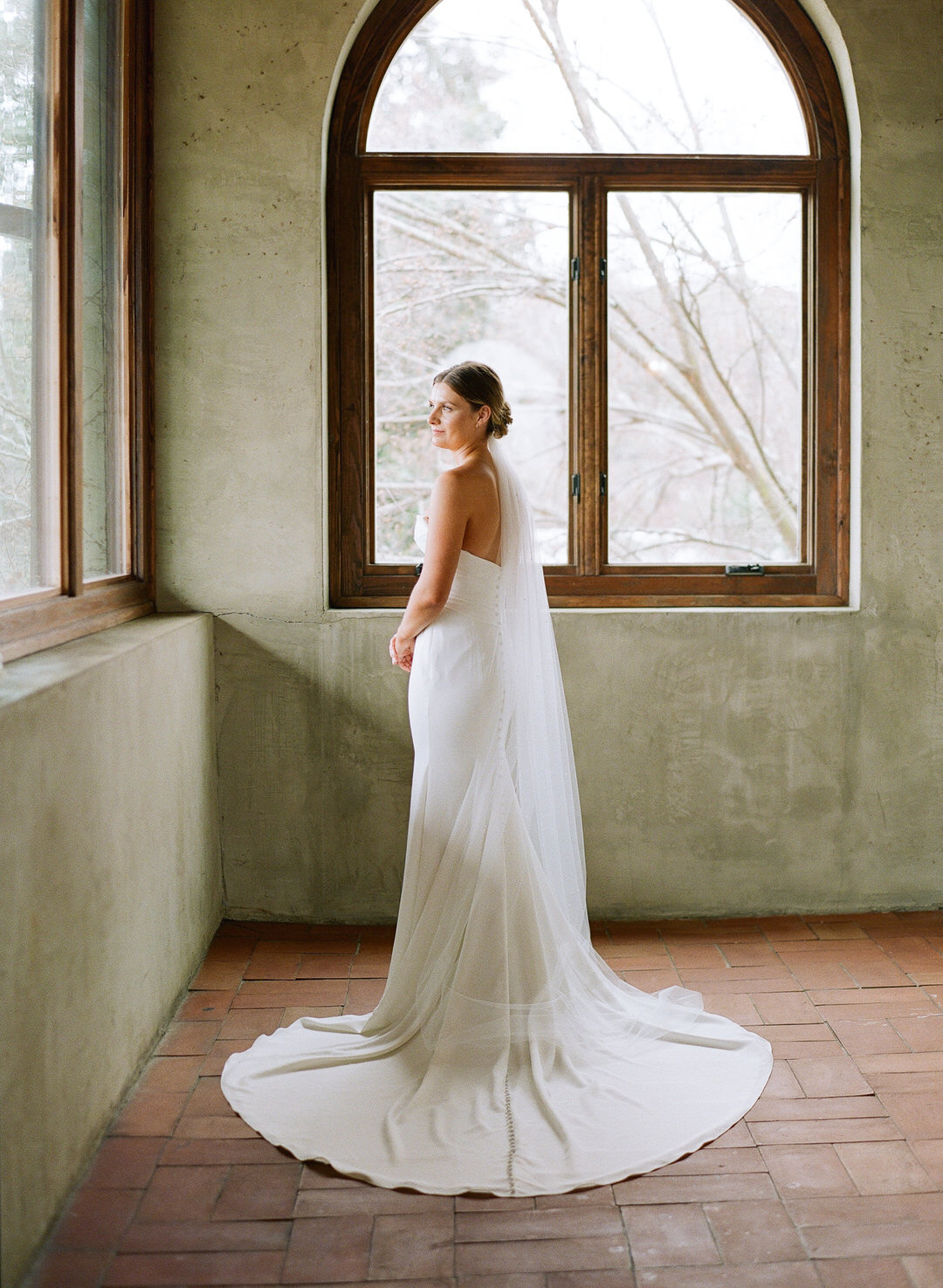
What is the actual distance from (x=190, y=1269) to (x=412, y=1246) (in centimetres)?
43

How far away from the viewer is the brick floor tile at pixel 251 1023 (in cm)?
326

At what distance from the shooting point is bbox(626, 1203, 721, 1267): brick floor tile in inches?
89.0

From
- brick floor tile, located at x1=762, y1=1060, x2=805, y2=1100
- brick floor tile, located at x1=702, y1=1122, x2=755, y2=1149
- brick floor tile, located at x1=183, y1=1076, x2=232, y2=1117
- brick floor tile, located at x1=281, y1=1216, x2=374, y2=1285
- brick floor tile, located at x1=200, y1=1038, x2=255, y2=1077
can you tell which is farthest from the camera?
brick floor tile, located at x1=200, y1=1038, x2=255, y2=1077

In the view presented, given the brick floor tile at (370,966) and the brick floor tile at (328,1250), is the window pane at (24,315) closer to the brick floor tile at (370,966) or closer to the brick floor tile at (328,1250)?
→ the brick floor tile at (328,1250)

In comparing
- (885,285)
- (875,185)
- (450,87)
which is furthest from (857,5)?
(450,87)

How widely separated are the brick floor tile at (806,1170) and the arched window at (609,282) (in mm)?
2120

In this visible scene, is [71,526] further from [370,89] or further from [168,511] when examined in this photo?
[370,89]

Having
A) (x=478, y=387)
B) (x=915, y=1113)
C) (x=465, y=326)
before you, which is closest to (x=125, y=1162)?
(x=915, y=1113)

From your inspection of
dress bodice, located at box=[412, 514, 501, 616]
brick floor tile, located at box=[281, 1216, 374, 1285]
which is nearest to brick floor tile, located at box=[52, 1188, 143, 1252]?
brick floor tile, located at box=[281, 1216, 374, 1285]

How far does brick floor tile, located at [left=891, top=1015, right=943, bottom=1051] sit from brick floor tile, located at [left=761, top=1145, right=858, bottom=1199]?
68 centimetres

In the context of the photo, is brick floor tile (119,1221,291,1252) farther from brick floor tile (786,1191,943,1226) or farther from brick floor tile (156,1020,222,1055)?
brick floor tile (786,1191,943,1226)

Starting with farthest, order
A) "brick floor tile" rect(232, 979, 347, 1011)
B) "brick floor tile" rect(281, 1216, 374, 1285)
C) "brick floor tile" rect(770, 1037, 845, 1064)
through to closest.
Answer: "brick floor tile" rect(232, 979, 347, 1011) < "brick floor tile" rect(770, 1037, 845, 1064) < "brick floor tile" rect(281, 1216, 374, 1285)

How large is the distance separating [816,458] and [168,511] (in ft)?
7.78

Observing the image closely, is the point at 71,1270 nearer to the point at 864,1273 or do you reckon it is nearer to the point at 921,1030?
the point at 864,1273
